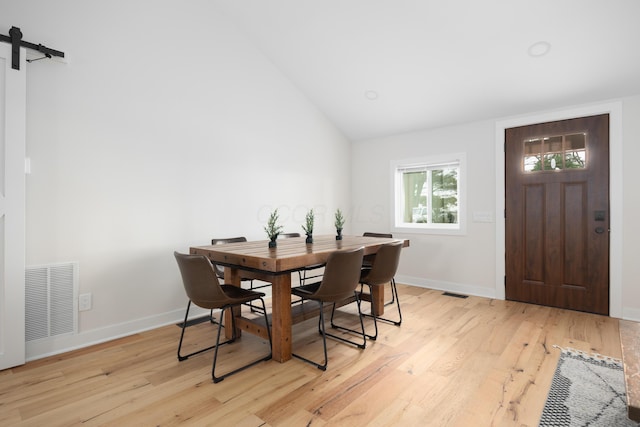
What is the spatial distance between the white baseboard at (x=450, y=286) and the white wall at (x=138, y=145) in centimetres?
229

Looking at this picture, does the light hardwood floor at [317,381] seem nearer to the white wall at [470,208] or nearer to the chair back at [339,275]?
the chair back at [339,275]

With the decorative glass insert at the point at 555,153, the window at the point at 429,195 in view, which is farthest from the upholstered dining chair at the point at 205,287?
the decorative glass insert at the point at 555,153

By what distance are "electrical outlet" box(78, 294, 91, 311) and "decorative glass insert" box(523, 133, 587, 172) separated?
4642 mm

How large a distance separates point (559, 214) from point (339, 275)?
9.34 ft

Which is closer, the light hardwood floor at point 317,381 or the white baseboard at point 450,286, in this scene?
the light hardwood floor at point 317,381

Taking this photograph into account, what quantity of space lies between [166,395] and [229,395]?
384mm

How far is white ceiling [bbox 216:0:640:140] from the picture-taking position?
288 cm

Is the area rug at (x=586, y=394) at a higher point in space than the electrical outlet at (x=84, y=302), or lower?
lower

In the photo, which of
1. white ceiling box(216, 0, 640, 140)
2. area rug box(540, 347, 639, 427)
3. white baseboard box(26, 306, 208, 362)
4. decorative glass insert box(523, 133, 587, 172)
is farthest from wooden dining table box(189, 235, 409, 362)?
decorative glass insert box(523, 133, 587, 172)

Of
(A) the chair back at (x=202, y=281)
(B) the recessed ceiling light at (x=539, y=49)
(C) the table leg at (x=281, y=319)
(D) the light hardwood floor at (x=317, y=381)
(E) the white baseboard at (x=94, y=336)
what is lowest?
(D) the light hardwood floor at (x=317, y=381)

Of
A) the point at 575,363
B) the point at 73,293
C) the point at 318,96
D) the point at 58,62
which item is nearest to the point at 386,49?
the point at 318,96

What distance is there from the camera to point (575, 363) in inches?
96.0

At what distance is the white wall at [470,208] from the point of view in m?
3.37

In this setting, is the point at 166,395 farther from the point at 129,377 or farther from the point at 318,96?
the point at 318,96
